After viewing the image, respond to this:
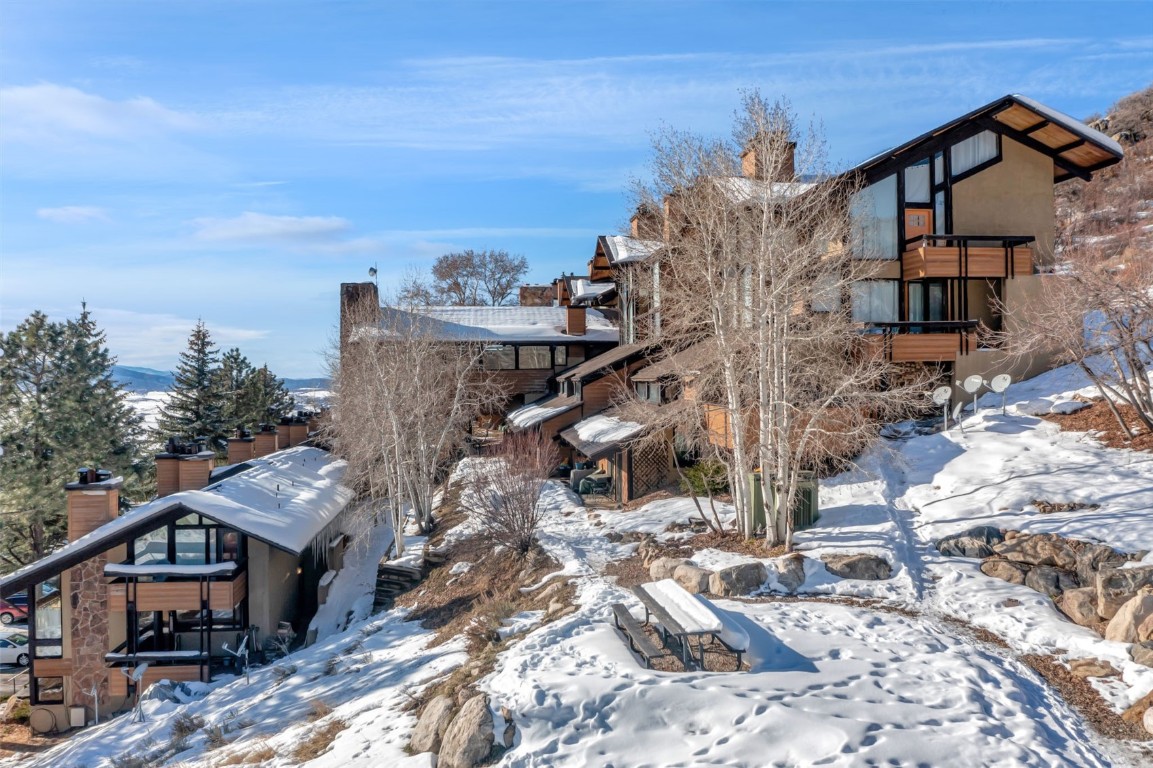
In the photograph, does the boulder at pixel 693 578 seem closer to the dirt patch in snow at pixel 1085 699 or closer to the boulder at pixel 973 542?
the boulder at pixel 973 542

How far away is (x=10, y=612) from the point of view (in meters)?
23.4

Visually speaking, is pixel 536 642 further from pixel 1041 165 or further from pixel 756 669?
pixel 1041 165

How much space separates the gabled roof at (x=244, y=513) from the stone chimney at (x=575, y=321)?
15.6 m

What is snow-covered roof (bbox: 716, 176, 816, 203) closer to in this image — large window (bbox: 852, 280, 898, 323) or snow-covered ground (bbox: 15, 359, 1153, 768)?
snow-covered ground (bbox: 15, 359, 1153, 768)

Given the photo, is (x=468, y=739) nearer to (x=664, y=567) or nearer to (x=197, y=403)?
(x=664, y=567)

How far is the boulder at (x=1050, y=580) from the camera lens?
11.1 meters

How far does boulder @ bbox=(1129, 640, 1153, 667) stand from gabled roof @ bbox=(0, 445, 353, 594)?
1646cm

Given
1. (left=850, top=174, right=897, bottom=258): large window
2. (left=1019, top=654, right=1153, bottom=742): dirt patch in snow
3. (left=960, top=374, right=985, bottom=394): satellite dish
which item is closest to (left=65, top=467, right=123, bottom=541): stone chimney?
(left=1019, top=654, right=1153, bottom=742): dirt patch in snow

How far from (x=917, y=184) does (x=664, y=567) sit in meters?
16.1

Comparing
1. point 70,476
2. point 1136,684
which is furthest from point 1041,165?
point 70,476

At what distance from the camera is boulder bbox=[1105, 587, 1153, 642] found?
9.17 metres

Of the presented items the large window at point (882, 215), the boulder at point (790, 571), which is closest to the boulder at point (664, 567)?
the boulder at point (790, 571)

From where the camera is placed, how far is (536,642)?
969 centimetres

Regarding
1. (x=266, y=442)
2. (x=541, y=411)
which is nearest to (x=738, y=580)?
(x=541, y=411)
